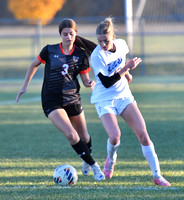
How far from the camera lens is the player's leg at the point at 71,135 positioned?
18.5 ft

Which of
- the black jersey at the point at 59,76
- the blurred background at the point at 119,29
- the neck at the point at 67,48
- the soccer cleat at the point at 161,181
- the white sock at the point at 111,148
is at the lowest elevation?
the blurred background at the point at 119,29

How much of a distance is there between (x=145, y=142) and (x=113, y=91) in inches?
27.6

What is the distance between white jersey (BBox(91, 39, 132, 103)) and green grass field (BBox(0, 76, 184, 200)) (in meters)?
1.00

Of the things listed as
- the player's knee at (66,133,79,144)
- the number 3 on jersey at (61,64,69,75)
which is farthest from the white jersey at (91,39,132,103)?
the player's knee at (66,133,79,144)

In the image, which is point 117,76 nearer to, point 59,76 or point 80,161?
point 59,76

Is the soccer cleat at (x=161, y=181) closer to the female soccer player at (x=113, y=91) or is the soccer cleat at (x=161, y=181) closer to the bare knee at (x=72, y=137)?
the female soccer player at (x=113, y=91)

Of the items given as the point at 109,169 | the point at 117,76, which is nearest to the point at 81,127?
the point at 109,169

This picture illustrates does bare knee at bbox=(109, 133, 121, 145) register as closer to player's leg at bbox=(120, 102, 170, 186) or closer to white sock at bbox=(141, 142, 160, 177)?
player's leg at bbox=(120, 102, 170, 186)

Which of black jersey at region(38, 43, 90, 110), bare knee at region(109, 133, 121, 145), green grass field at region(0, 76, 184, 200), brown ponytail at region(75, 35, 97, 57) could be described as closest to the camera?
green grass field at region(0, 76, 184, 200)

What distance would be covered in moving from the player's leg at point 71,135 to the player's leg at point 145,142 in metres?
0.62

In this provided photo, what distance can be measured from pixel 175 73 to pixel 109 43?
18.4 m

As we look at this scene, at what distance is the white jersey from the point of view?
18.5 ft

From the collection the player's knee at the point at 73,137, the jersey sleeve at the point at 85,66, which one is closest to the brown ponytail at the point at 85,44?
the jersey sleeve at the point at 85,66

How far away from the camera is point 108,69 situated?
5684 millimetres
